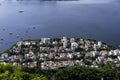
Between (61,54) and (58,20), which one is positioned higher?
(61,54)

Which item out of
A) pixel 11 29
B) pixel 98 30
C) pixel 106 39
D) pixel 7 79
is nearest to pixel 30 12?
pixel 11 29

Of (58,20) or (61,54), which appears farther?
(58,20)

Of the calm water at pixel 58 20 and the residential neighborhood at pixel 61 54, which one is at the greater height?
the residential neighborhood at pixel 61 54

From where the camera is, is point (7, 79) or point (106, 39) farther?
point (106, 39)

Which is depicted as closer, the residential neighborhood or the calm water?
the residential neighborhood

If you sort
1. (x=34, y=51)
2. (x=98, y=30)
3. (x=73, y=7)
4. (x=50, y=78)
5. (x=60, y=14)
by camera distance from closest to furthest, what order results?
(x=50, y=78) < (x=34, y=51) < (x=98, y=30) < (x=60, y=14) < (x=73, y=7)

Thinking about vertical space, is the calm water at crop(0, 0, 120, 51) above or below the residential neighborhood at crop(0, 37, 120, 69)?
below

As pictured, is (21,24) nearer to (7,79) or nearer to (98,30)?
(98,30)

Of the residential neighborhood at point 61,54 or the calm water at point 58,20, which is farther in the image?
the calm water at point 58,20
